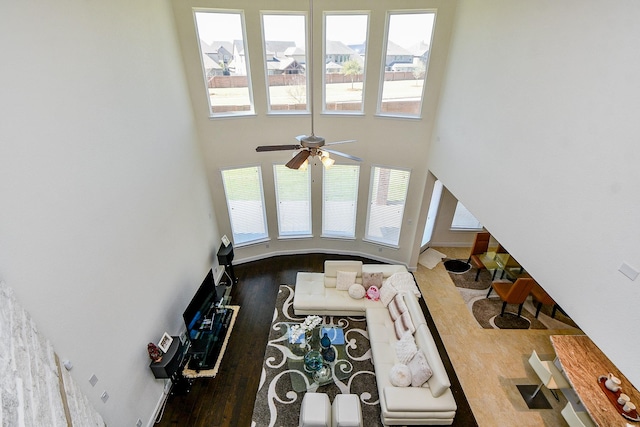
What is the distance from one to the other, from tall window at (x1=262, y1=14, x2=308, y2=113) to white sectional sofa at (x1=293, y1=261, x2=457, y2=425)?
3.77 metres

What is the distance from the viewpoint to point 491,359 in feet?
18.1

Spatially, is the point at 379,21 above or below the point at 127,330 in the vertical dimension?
above

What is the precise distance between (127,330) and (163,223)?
5.52 feet

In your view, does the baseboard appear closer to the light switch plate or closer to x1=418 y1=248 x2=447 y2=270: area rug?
x1=418 y1=248 x2=447 y2=270: area rug

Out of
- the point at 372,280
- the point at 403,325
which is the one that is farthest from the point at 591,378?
the point at 372,280

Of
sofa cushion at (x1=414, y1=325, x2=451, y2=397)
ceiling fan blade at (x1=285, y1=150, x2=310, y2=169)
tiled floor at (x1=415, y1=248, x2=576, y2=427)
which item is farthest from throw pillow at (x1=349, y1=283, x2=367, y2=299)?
ceiling fan blade at (x1=285, y1=150, x2=310, y2=169)

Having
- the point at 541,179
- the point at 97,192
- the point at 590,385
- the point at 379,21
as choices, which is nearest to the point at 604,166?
the point at 541,179

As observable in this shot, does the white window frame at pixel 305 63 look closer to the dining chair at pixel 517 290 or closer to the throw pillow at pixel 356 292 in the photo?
the throw pillow at pixel 356 292

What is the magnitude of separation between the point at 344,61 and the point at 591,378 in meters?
6.84

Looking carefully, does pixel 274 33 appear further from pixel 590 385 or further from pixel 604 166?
pixel 590 385

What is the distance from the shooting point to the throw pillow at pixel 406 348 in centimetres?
486

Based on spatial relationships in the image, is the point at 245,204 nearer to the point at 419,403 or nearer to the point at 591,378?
the point at 419,403

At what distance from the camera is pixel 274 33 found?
6102 millimetres

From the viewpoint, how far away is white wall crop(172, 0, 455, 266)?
5719 millimetres
